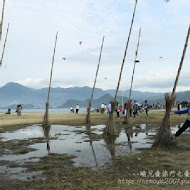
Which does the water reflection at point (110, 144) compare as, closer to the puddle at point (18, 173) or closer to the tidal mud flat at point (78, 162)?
the tidal mud flat at point (78, 162)

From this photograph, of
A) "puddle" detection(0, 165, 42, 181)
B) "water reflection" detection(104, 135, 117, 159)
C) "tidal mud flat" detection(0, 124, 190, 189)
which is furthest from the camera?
"water reflection" detection(104, 135, 117, 159)

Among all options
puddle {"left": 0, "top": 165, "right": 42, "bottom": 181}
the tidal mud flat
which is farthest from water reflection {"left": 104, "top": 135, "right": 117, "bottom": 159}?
puddle {"left": 0, "top": 165, "right": 42, "bottom": 181}

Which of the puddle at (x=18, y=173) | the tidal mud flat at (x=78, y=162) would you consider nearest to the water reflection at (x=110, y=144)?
the tidal mud flat at (x=78, y=162)

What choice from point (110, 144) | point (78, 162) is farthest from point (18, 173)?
point (110, 144)

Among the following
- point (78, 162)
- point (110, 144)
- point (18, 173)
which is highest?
point (110, 144)

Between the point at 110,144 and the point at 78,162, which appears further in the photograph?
the point at 110,144

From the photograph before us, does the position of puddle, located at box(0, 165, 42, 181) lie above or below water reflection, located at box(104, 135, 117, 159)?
below

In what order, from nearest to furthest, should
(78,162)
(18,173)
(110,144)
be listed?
(18,173), (78,162), (110,144)

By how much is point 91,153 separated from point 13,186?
5.63m

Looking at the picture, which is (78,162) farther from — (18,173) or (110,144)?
(110,144)

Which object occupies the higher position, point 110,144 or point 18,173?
point 110,144

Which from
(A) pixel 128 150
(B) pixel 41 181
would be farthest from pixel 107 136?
(B) pixel 41 181

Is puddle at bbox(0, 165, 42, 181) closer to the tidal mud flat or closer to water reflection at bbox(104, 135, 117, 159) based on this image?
the tidal mud flat

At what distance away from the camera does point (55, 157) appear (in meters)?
12.9
